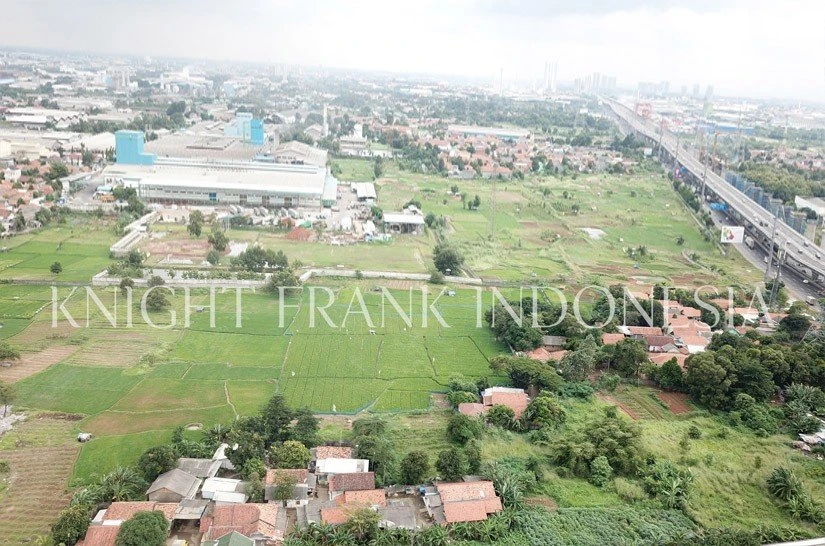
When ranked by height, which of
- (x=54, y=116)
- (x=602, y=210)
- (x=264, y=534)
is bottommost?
(x=264, y=534)

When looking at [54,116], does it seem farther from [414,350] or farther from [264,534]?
[264,534]

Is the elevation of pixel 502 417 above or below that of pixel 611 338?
below

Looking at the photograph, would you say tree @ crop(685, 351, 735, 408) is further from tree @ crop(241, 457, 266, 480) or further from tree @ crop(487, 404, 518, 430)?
tree @ crop(241, 457, 266, 480)

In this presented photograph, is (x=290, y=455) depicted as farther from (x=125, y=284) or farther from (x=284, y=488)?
(x=125, y=284)

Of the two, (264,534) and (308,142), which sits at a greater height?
(308,142)

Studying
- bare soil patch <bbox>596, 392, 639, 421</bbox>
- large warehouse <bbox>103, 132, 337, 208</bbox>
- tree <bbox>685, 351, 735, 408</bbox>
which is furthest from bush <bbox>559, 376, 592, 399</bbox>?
large warehouse <bbox>103, 132, 337, 208</bbox>

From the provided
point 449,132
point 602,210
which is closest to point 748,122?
point 449,132

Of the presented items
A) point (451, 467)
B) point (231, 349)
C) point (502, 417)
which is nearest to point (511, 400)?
point (502, 417)
